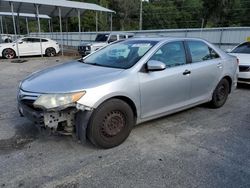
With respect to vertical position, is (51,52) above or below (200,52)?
below

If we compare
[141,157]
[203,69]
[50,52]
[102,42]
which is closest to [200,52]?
[203,69]

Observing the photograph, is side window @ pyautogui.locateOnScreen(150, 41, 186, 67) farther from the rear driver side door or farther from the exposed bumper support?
the exposed bumper support

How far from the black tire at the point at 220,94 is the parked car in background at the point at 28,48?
13.4 meters

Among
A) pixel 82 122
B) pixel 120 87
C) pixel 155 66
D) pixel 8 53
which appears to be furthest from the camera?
pixel 8 53

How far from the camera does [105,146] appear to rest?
3205 millimetres

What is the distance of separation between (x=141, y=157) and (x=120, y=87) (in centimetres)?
96

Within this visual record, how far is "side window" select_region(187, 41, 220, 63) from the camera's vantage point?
14.2ft

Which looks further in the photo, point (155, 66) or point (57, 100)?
point (155, 66)

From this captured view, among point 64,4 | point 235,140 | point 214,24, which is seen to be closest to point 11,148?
point 235,140

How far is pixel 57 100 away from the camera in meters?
2.84

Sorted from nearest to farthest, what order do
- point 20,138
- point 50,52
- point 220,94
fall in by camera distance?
point 20,138 < point 220,94 < point 50,52

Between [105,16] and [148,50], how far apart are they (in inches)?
1773

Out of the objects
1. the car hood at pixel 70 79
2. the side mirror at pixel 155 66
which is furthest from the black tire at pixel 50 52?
the side mirror at pixel 155 66

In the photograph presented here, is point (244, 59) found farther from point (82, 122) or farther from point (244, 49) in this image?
point (82, 122)
